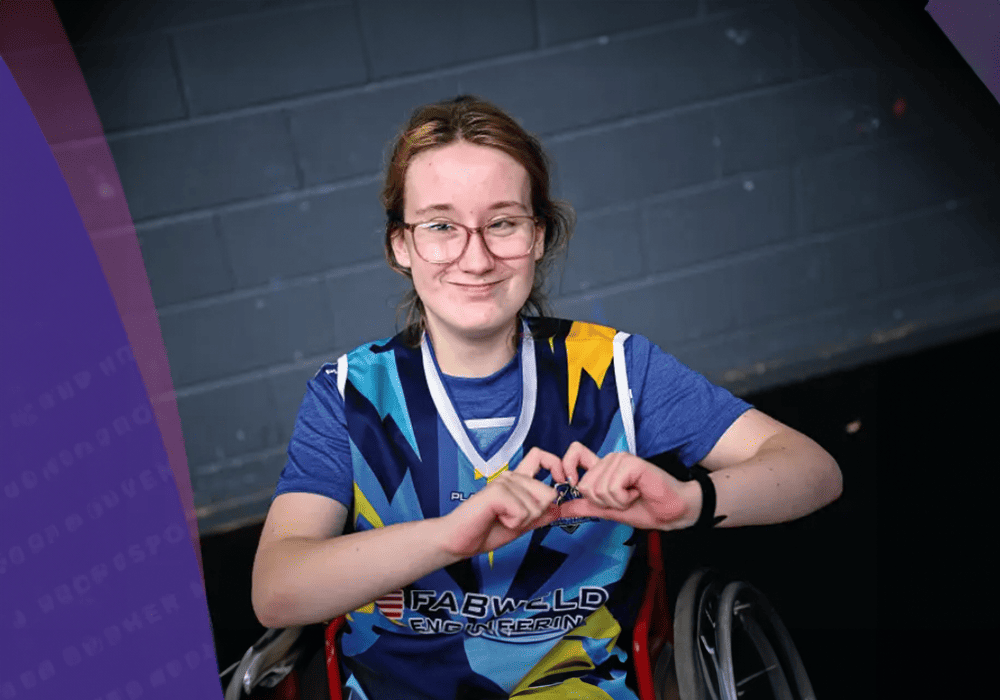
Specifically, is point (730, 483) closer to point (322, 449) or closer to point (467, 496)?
point (467, 496)

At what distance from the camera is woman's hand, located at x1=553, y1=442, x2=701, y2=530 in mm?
986

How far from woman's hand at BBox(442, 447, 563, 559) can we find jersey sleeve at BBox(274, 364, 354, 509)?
0.23 m

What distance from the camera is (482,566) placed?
118cm

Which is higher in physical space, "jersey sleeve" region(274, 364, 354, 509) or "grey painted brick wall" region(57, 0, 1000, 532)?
"grey painted brick wall" region(57, 0, 1000, 532)

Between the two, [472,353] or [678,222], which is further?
[678,222]

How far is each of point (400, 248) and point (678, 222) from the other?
1377 mm

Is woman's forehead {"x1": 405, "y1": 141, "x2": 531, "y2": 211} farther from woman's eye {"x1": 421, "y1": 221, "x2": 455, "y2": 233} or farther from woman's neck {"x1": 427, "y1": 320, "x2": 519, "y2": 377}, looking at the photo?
woman's neck {"x1": 427, "y1": 320, "x2": 519, "y2": 377}

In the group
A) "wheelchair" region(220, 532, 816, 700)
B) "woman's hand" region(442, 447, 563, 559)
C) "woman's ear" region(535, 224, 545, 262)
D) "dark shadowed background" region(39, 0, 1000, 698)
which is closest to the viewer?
"woman's hand" region(442, 447, 563, 559)

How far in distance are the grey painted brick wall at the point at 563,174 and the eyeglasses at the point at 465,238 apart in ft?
3.63
